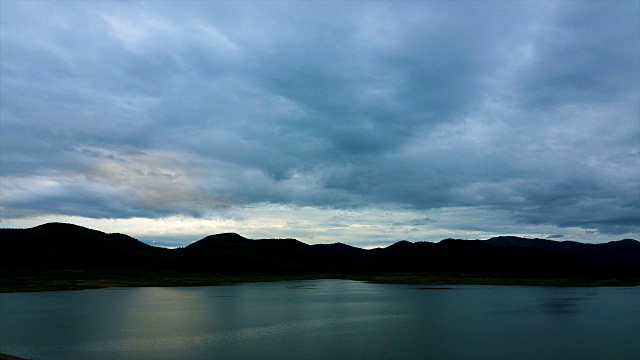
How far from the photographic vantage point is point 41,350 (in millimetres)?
41875

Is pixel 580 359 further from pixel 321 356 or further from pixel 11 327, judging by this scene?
pixel 11 327

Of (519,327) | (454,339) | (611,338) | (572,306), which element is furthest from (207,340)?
(572,306)

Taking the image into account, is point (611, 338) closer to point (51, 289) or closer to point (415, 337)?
point (415, 337)

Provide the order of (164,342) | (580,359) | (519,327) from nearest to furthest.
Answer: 1. (580,359)
2. (164,342)
3. (519,327)

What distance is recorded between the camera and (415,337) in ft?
162

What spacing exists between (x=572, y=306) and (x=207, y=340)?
6941cm

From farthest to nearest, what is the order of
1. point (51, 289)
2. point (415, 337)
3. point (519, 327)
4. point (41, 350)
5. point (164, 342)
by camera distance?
1. point (51, 289)
2. point (519, 327)
3. point (415, 337)
4. point (164, 342)
5. point (41, 350)

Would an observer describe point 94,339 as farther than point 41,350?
Yes

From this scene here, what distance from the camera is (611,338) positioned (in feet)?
160

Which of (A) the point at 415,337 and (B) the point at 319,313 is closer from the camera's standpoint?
(A) the point at 415,337

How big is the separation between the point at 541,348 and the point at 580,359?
5.36 meters

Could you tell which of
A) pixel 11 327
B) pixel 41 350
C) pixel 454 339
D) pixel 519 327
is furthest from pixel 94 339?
pixel 519 327

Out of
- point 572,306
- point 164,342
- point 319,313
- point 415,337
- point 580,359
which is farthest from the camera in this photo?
point 572,306

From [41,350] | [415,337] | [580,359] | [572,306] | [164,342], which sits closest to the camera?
[580,359]
